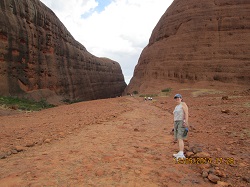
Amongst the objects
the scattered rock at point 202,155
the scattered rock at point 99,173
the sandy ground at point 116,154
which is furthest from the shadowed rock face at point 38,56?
the scattered rock at point 202,155

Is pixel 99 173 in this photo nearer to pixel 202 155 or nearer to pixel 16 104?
pixel 202 155

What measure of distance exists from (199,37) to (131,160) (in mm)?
26285

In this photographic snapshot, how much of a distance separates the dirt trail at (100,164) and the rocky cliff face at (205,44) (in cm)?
2073

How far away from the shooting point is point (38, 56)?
2348 cm

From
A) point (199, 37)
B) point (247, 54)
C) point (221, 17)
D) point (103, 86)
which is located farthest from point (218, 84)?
point (103, 86)

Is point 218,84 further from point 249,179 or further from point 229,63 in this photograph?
point 249,179

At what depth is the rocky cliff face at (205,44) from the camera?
957 inches

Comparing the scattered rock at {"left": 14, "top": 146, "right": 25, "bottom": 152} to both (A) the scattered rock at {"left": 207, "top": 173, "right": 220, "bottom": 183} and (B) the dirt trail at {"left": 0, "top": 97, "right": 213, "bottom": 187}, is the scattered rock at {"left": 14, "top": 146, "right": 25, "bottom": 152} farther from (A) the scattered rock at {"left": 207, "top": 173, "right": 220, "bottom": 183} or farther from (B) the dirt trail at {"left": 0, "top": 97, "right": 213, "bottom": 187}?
(A) the scattered rock at {"left": 207, "top": 173, "right": 220, "bottom": 183}

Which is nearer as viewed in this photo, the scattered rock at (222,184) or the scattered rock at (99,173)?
the scattered rock at (222,184)

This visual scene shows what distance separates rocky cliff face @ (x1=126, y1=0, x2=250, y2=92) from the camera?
2430 cm

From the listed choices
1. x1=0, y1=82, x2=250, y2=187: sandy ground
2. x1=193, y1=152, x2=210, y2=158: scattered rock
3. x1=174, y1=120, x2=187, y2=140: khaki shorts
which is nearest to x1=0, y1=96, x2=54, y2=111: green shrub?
x1=0, y1=82, x2=250, y2=187: sandy ground

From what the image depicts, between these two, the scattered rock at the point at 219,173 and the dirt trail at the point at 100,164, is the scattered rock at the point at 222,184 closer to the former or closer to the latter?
the dirt trail at the point at 100,164

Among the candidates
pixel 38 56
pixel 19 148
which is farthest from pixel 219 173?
pixel 38 56

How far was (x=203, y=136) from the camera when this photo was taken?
6.29 metres
